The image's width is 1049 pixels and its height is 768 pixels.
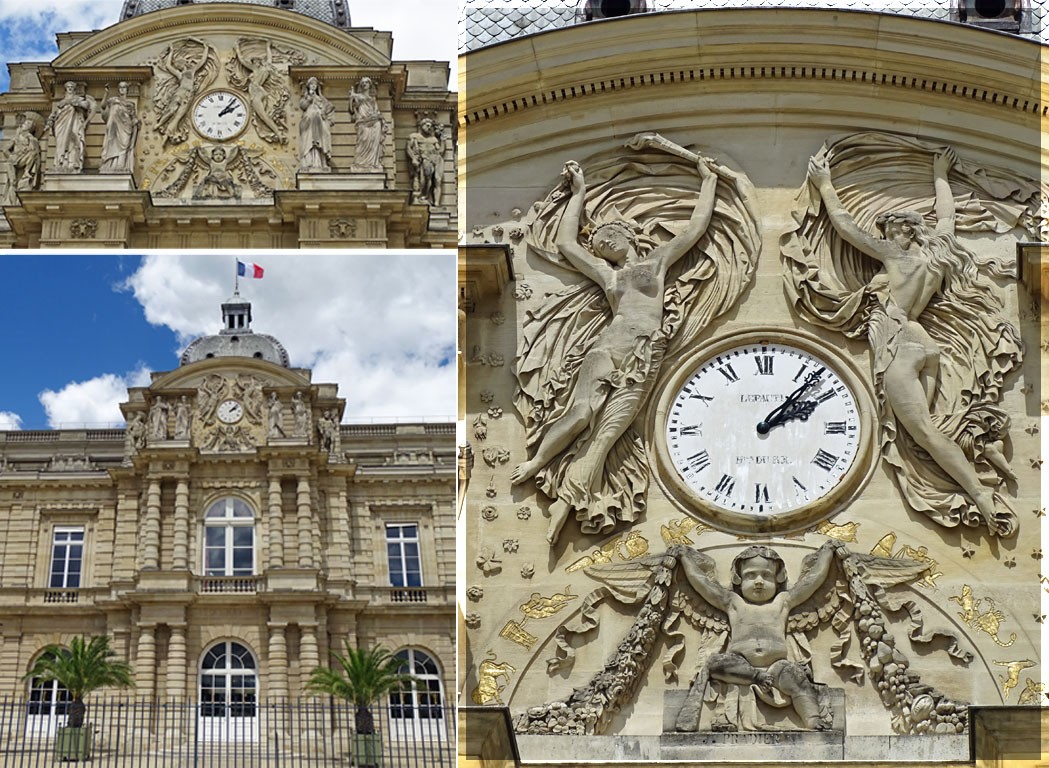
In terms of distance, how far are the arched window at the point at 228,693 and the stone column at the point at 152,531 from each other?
999 mm

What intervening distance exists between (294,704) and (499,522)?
1811mm

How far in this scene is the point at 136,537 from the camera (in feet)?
51.7

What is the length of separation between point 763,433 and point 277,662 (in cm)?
369

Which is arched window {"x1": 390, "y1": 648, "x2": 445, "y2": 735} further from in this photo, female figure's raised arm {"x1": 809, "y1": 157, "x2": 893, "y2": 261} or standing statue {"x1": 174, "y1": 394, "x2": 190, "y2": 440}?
female figure's raised arm {"x1": 809, "y1": 157, "x2": 893, "y2": 261}

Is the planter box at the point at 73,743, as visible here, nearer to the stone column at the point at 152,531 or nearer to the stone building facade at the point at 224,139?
the stone column at the point at 152,531

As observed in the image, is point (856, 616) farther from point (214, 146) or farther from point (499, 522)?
point (214, 146)

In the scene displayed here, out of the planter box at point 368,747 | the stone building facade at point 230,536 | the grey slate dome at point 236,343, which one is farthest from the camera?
the stone building facade at point 230,536

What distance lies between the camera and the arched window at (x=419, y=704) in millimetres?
12398

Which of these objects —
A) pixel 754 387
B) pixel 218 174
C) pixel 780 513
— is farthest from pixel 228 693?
pixel 218 174

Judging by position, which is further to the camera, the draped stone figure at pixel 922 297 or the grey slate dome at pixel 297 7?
the grey slate dome at pixel 297 7

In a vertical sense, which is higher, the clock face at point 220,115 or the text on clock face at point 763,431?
the clock face at point 220,115

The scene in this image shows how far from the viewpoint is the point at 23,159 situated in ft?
53.6

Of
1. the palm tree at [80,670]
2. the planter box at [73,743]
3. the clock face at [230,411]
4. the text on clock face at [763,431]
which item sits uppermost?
the clock face at [230,411]

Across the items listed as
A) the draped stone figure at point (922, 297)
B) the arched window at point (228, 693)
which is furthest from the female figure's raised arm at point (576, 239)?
the arched window at point (228, 693)
